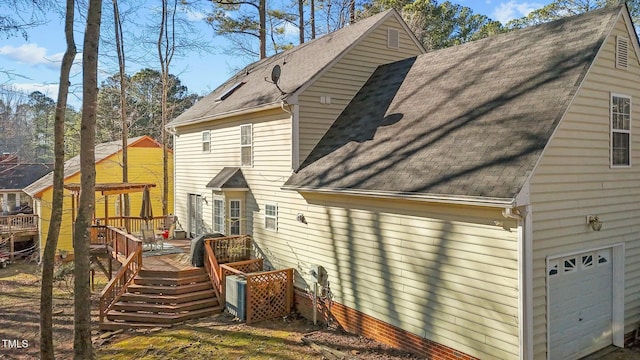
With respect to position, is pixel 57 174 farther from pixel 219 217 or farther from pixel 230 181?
pixel 219 217

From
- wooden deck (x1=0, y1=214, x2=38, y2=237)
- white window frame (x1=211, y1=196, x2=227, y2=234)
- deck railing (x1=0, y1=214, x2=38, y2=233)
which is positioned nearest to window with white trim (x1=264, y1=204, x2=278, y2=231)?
white window frame (x1=211, y1=196, x2=227, y2=234)

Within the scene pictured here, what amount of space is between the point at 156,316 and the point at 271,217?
13.5 feet

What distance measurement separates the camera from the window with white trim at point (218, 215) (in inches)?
603

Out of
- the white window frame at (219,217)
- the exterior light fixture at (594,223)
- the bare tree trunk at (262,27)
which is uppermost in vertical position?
the bare tree trunk at (262,27)

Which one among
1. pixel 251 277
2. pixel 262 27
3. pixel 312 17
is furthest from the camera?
pixel 312 17

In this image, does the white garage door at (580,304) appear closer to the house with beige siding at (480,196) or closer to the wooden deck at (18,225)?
the house with beige siding at (480,196)

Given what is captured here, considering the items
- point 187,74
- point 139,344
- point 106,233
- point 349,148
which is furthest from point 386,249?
point 187,74

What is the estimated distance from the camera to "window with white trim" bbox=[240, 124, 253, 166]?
14.2m

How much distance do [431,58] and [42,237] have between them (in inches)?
873

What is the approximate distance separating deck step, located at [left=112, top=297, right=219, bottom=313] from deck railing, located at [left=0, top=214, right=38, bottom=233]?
15.5m

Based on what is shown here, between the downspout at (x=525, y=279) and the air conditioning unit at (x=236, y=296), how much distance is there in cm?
678

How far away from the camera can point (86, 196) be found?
8156 millimetres

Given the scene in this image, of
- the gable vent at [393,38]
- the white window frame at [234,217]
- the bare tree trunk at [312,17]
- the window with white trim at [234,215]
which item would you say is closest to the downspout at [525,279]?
the gable vent at [393,38]

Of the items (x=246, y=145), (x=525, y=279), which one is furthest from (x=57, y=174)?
(x=525, y=279)
